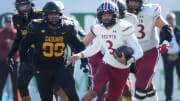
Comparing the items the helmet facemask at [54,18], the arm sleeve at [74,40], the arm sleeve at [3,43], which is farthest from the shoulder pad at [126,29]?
the arm sleeve at [3,43]

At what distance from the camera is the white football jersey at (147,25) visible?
8.84 metres

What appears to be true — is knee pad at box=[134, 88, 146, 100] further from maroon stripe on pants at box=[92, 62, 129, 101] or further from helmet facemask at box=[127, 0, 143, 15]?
helmet facemask at box=[127, 0, 143, 15]

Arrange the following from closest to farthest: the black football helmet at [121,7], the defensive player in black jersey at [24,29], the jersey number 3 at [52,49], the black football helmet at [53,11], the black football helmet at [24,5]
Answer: the black football helmet at [53,11]
the jersey number 3 at [52,49]
the black football helmet at [121,7]
the defensive player in black jersey at [24,29]
the black football helmet at [24,5]

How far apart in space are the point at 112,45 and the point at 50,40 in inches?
30.9

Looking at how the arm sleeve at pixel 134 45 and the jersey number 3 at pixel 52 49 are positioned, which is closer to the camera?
the arm sleeve at pixel 134 45

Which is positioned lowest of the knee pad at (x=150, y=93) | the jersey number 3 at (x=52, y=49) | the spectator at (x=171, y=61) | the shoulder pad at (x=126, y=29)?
the spectator at (x=171, y=61)

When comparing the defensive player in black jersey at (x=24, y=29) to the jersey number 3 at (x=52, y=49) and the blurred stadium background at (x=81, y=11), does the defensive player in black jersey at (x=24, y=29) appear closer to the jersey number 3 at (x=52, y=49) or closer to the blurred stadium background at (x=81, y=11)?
the jersey number 3 at (x=52, y=49)

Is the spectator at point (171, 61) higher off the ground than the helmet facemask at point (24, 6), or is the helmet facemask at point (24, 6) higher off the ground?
the helmet facemask at point (24, 6)

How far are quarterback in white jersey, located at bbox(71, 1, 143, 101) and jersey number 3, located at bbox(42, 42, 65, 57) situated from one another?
343 mm

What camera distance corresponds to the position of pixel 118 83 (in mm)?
7855

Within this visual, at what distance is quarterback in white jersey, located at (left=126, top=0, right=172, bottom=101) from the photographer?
8.70 metres

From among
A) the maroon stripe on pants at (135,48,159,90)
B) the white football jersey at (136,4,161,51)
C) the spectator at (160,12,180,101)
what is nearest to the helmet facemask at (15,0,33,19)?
the white football jersey at (136,4,161,51)

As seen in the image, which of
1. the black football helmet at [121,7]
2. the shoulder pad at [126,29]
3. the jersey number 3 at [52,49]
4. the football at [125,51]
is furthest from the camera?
the black football helmet at [121,7]

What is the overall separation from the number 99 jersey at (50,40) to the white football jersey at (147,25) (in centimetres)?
107
